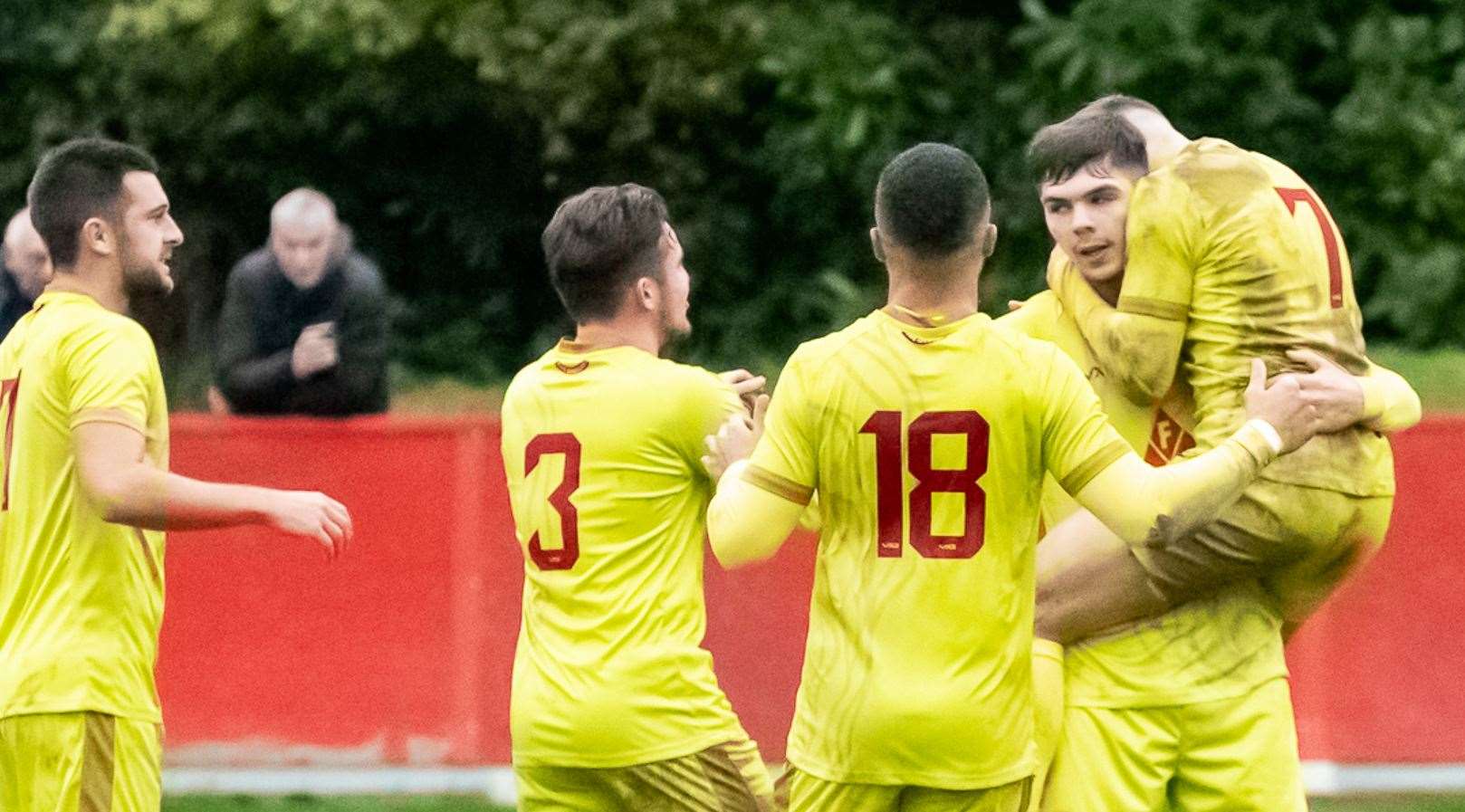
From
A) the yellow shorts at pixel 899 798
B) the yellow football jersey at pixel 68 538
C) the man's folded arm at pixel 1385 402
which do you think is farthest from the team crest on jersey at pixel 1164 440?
the yellow football jersey at pixel 68 538

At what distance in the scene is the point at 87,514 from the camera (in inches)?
212

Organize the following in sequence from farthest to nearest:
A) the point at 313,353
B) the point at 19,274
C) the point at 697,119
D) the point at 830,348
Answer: the point at 697,119 → the point at 313,353 → the point at 19,274 → the point at 830,348

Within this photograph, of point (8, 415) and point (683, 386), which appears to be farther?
point (8, 415)

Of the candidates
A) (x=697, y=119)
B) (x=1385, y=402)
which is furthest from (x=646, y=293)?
(x=697, y=119)

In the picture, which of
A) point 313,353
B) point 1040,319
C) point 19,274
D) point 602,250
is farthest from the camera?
point 313,353

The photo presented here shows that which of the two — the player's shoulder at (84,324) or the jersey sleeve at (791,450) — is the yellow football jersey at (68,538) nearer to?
the player's shoulder at (84,324)

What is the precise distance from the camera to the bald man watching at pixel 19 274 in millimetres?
9000

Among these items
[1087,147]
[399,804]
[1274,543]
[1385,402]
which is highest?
[1087,147]

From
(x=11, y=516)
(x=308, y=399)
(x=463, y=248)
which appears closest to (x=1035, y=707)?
(x=11, y=516)

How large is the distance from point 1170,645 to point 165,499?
7.52 feet

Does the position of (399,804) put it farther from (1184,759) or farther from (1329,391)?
(1329,391)

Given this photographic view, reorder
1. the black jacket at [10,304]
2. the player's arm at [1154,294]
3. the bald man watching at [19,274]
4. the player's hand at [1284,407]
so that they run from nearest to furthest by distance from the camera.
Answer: the player's hand at [1284,407]
the player's arm at [1154,294]
the bald man watching at [19,274]
the black jacket at [10,304]

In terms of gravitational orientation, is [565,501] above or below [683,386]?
below

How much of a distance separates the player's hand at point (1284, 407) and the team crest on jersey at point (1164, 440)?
0.51 m
